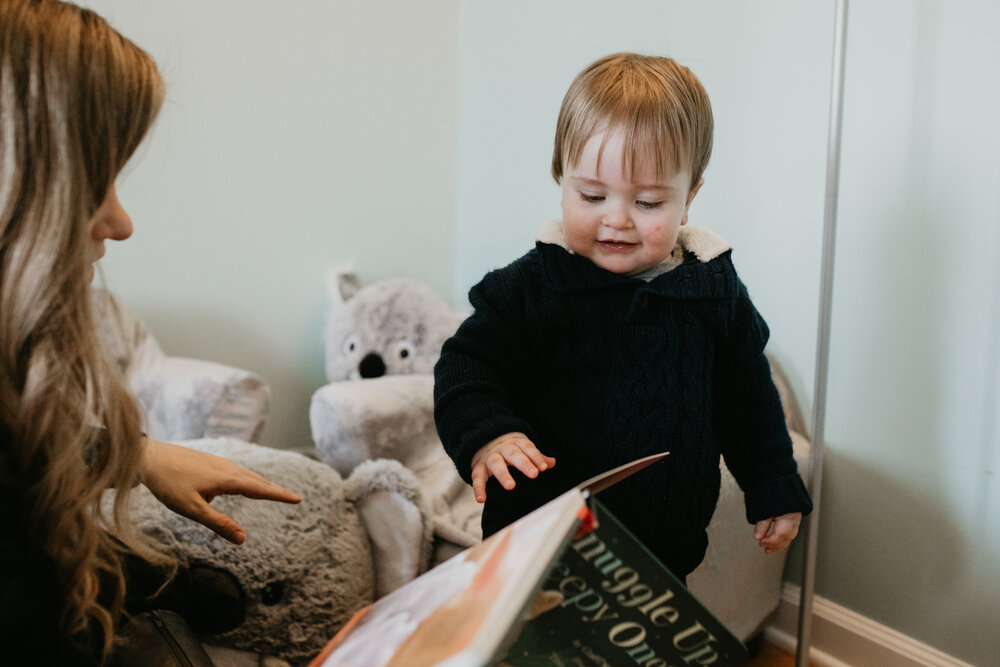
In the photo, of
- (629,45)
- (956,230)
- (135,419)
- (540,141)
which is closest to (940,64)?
(956,230)

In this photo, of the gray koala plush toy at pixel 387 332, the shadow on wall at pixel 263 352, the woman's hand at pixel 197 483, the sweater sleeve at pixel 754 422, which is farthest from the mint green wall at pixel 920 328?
the shadow on wall at pixel 263 352

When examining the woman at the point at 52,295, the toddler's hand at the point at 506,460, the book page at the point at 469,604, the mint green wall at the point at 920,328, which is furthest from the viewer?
the mint green wall at the point at 920,328

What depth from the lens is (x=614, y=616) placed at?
1.54ft

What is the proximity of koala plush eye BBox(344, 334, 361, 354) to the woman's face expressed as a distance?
1.09m

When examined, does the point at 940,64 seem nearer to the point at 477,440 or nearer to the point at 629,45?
the point at 629,45

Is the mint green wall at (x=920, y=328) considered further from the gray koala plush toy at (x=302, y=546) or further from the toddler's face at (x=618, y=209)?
the gray koala plush toy at (x=302, y=546)

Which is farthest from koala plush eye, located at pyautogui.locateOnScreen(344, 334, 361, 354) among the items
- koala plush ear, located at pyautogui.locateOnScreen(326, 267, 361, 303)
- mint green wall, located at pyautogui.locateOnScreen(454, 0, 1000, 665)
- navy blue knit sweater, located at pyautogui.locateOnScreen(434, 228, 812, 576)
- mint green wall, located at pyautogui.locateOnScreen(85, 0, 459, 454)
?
navy blue knit sweater, located at pyautogui.locateOnScreen(434, 228, 812, 576)

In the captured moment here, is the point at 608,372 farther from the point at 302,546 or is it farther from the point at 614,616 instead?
the point at 302,546

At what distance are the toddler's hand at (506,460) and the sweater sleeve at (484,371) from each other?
1 cm

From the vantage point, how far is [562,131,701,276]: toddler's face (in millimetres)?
779

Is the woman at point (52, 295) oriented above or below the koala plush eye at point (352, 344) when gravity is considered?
above

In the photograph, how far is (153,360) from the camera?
1479 mm

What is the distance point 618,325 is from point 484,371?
0.15 m

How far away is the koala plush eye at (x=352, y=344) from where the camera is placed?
5.58 ft
